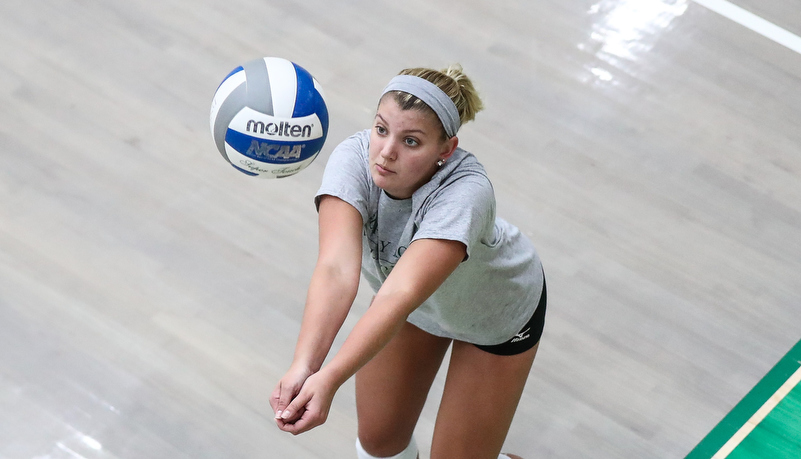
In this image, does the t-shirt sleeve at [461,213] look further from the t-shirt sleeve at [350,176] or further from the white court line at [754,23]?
the white court line at [754,23]

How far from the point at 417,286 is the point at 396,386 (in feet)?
2.96

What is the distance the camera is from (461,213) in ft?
7.07

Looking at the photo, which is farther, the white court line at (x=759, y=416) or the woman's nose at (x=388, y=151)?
the white court line at (x=759, y=416)

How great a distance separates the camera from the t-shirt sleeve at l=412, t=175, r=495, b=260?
6.95 feet

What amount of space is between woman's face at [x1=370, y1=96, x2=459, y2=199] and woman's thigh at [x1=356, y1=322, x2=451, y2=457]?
27.2 inches

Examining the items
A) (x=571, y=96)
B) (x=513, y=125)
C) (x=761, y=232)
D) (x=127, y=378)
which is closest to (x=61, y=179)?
(x=127, y=378)

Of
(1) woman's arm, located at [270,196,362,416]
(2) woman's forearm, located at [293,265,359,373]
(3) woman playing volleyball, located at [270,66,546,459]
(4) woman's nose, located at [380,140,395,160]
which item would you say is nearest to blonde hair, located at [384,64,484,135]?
(3) woman playing volleyball, located at [270,66,546,459]

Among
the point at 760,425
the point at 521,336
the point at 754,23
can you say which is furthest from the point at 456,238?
the point at 754,23

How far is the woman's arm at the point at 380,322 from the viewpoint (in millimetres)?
1901

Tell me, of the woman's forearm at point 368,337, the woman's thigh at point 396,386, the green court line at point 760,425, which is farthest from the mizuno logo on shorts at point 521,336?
the green court line at point 760,425

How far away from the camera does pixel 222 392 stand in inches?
140

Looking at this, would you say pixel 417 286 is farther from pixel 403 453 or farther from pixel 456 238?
pixel 403 453

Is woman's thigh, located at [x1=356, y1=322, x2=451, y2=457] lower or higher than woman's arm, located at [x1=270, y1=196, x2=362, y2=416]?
lower

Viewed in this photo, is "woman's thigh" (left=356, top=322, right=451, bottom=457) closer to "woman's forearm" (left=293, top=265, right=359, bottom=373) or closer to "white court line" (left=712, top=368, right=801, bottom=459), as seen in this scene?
"woman's forearm" (left=293, top=265, right=359, bottom=373)
